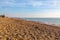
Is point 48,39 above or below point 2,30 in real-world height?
below

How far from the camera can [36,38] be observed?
12727 millimetres

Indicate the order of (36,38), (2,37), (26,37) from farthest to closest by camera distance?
(36,38) → (26,37) → (2,37)

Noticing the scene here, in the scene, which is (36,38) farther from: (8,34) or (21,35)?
(8,34)

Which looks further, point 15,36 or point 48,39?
point 48,39

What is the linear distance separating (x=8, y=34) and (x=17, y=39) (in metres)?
0.57

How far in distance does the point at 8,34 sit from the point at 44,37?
10.6 feet

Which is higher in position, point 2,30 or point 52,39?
point 2,30

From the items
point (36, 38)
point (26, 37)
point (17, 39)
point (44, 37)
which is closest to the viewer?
point (17, 39)

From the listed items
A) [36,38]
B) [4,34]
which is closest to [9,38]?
[4,34]

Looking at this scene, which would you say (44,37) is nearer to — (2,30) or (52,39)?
(52,39)

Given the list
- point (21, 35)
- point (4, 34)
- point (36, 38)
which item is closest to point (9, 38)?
point (4, 34)

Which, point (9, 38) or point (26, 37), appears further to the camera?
point (26, 37)

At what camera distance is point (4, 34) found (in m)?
10.9

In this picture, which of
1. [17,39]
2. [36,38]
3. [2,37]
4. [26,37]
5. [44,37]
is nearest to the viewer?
[2,37]
